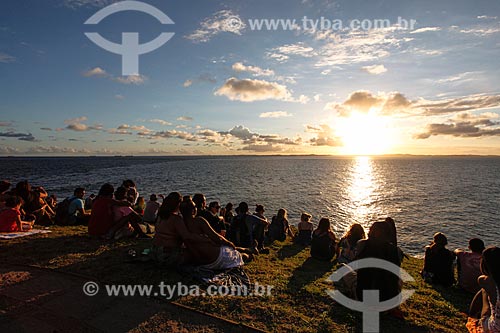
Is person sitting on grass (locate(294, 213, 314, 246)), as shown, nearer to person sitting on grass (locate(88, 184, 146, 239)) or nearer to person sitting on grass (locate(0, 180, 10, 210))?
person sitting on grass (locate(88, 184, 146, 239))

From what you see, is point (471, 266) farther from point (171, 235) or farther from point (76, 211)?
point (76, 211)

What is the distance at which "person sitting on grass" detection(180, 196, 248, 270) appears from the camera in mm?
7055

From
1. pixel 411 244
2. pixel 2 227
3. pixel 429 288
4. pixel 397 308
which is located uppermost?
pixel 2 227

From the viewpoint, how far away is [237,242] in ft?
33.7

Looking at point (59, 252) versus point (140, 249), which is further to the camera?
point (140, 249)

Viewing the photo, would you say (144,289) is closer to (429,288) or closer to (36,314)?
(36,314)

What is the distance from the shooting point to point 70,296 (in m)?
5.97

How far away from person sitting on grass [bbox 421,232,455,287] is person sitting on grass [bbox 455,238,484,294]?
30cm

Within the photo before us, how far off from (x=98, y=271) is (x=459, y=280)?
9.77 meters

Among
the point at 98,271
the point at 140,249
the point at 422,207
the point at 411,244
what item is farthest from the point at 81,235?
the point at 422,207

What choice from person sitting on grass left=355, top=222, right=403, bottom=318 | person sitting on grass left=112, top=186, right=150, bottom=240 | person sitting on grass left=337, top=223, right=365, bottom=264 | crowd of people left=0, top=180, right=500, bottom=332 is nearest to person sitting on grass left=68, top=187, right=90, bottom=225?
crowd of people left=0, top=180, right=500, bottom=332

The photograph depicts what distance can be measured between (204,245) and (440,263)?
7.03 meters

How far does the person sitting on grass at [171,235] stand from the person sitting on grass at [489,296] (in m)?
5.35

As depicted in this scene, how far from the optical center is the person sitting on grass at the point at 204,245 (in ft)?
23.1
